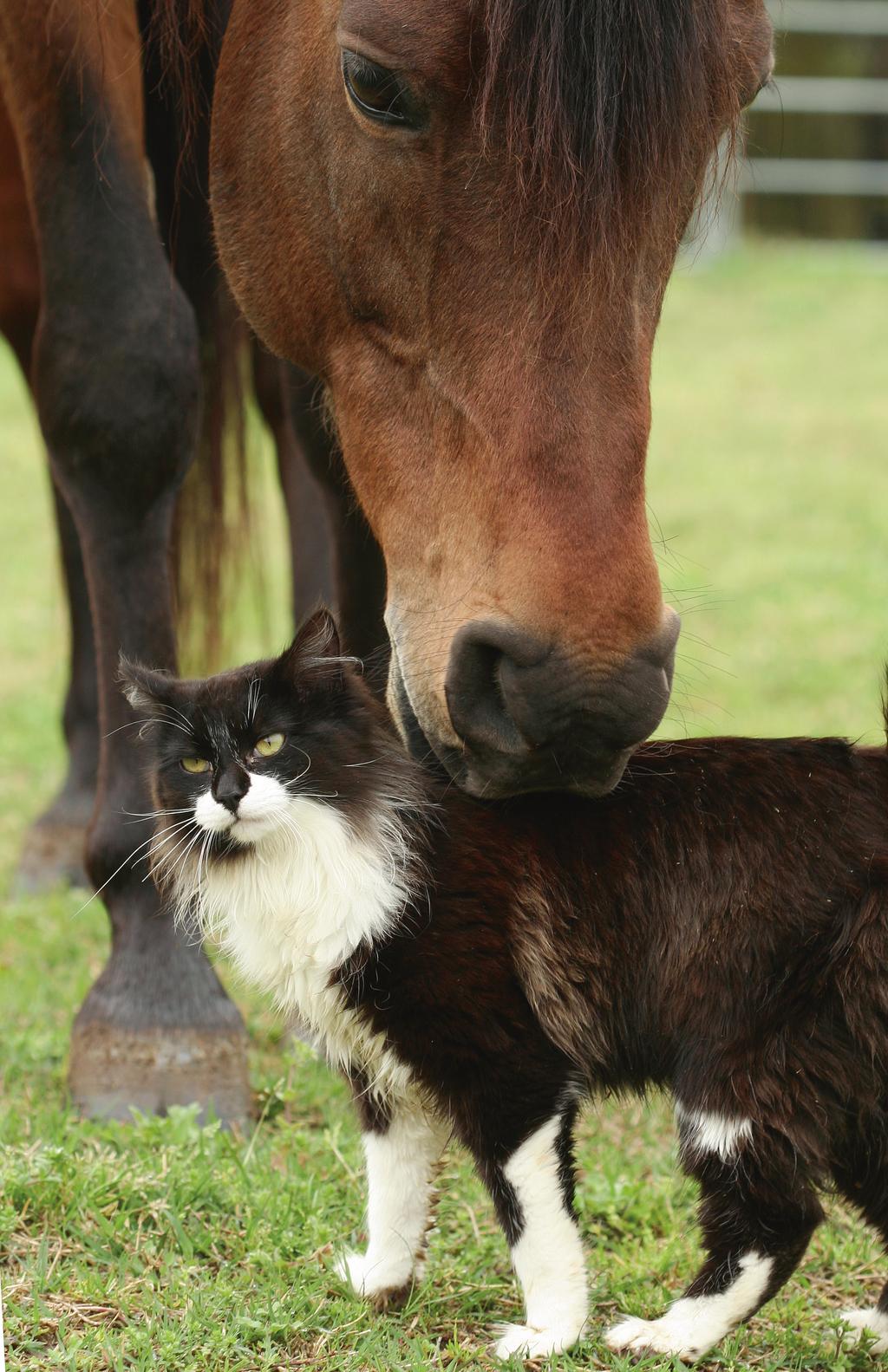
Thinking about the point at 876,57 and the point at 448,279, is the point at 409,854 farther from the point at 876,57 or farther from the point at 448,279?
the point at 876,57

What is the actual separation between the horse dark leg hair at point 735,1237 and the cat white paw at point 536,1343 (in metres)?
0.07

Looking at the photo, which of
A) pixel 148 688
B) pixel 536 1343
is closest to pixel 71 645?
pixel 148 688

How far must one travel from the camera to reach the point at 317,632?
2582mm

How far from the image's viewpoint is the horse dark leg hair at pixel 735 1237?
2.34 metres

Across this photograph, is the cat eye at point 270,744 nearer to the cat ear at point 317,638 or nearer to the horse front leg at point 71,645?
the cat ear at point 317,638

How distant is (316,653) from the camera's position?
2582mm

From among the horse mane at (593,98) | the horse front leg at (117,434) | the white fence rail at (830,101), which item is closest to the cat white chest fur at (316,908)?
the horse front leg at (117,434)

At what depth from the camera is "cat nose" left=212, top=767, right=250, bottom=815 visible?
2.44 metres

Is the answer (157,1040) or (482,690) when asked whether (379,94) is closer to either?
(482,690)

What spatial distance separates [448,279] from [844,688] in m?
4.63

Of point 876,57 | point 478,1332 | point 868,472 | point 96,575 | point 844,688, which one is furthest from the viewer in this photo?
point 876,57

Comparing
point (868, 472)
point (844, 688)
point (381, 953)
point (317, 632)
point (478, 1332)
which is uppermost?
point (317, 632)

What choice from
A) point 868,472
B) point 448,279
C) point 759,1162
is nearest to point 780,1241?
point 759,1162

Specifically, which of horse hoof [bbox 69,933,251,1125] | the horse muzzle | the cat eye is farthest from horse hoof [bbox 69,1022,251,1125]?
the horse muzzle
